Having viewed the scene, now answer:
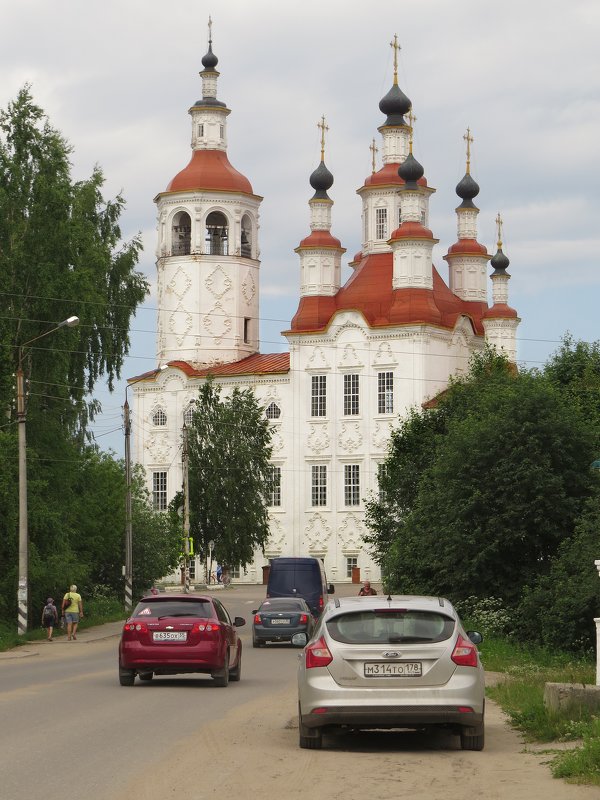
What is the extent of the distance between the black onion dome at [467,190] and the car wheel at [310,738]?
90.3m

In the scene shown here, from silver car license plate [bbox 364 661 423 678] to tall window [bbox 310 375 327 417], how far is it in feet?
267

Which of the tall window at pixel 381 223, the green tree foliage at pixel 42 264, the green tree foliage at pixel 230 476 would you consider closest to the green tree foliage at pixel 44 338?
the green tree foliage at pixel 42 264

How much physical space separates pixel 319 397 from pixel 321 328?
13.5 ft

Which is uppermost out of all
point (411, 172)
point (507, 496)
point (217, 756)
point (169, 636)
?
point (411, 172)

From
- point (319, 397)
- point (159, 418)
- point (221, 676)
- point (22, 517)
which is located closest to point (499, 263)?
point (319, 397)

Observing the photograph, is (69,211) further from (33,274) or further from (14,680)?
(14,680)

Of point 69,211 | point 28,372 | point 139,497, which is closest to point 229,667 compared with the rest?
point 28,372

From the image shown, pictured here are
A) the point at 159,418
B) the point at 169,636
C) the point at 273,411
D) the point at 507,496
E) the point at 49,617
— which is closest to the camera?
the point at 169,636

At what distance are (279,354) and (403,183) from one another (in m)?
13.3

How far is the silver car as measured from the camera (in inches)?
542

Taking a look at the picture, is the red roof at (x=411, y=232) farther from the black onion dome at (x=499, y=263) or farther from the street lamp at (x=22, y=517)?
the street lamp at (x=22, y=517)

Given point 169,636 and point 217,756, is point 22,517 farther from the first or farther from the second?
point 217,756

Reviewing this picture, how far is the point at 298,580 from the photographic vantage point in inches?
1954

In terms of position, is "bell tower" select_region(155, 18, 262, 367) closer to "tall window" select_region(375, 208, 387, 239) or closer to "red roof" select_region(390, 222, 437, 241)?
"tall window" select_region(375, 208, 387, 239)
